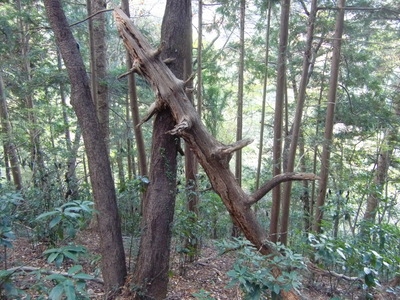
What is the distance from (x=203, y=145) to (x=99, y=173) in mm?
1510

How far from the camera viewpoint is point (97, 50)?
295 inches

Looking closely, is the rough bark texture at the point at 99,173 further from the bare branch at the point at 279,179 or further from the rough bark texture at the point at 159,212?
the bare branch at the point at 279,179

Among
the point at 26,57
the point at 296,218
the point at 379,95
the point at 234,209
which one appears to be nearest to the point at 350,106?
the point at 379,95

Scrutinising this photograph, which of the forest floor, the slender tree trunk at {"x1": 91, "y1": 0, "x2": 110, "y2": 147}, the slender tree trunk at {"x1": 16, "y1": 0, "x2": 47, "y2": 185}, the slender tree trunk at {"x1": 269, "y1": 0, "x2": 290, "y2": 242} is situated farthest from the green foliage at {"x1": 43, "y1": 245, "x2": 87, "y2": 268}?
the slender tree trunk at {"x1": 91, "y1": 0, "x2": 110, "y2": 147}

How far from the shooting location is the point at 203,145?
11.8ft

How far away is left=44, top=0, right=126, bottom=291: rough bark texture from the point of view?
383 cm

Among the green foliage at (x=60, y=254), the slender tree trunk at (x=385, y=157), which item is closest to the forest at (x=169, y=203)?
the green foliage at (x=60, y=254)

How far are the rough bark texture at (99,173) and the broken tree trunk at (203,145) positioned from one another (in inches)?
33.0

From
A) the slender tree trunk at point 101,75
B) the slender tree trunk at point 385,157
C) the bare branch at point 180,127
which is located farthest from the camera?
the slender tree trunk at point 385,157

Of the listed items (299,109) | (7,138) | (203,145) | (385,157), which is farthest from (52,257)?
(385,157)

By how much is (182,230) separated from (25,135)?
598cm

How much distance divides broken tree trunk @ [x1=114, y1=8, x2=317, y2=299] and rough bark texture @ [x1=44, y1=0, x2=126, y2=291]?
2.75 ft

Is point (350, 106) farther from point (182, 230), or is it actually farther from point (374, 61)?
point (182, 230)

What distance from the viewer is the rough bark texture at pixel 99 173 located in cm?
383
